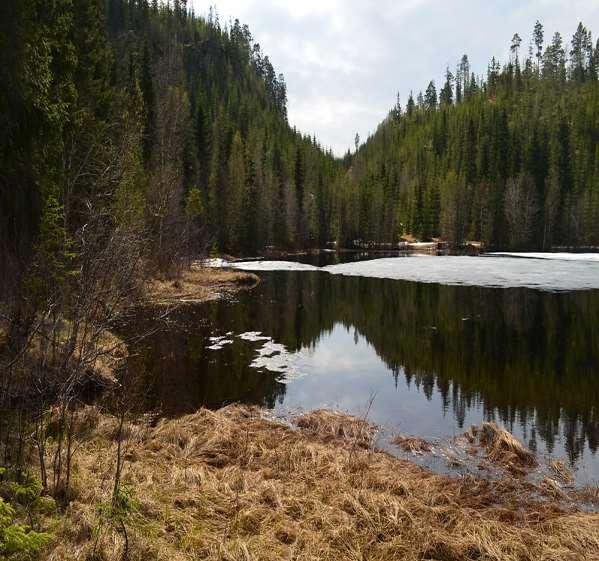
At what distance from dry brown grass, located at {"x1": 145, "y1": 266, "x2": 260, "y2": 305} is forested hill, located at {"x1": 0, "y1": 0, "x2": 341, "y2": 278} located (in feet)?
7.11

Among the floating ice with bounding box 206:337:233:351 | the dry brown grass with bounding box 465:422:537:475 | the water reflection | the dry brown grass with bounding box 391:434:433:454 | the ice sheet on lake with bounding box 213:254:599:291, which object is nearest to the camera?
the dry brown grass with bounding box 465:422:537:475

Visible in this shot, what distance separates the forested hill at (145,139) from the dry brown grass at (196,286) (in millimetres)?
2168

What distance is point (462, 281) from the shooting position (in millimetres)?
40656

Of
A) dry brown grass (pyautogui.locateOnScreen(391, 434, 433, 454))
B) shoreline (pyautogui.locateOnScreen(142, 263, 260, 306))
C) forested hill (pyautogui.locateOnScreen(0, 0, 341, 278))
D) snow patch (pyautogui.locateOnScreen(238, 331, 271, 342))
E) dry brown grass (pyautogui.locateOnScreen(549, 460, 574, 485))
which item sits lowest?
dry brown grass (pyautogui.locateOnScreen(391, 434, 433, 454))

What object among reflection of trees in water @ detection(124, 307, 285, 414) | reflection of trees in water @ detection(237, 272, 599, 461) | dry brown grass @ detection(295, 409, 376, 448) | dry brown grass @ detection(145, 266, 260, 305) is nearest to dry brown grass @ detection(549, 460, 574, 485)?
reflection of trees in water @ detection(237, 272, 599, 461)

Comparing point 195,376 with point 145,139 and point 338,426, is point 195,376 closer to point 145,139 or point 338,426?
point 338,426

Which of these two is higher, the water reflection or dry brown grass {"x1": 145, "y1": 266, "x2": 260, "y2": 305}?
dry brown grass {"x1": 145, "y1": 266, "x2": 260, "y2": 305}

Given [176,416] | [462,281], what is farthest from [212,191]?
[176,416]

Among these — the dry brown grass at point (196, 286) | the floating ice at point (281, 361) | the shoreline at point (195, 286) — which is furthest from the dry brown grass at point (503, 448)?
the shoreline at point (195, 286)

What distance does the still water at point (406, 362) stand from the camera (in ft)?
40.1

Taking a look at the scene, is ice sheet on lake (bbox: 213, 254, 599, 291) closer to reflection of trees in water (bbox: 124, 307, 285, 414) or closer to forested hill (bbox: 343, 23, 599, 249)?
reflection of trees in water (bbox: 124, 307, 285, 414)

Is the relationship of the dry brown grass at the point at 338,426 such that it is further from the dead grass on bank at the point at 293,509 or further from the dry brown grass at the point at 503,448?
the dry brown grass at the point at 503,448

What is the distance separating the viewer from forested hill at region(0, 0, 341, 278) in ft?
33.2

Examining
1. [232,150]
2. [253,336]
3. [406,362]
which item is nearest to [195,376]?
[253,336]
